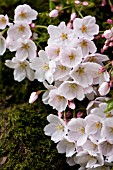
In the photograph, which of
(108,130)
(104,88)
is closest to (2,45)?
(104,88)

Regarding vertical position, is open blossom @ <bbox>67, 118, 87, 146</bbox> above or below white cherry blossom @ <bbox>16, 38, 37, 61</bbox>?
below

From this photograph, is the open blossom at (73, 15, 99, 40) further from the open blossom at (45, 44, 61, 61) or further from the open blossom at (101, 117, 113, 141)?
the open blossom at (101, 117, 113, 141)

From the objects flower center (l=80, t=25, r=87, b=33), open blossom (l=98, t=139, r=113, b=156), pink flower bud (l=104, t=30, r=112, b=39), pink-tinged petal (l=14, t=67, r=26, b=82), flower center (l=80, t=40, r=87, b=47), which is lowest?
open blossom (l=98, t=139, r=113, b=156)

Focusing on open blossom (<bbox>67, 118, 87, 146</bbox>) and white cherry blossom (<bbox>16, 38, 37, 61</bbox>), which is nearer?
open blossom (<bbox>67, 118, 87, 146</bbox>)

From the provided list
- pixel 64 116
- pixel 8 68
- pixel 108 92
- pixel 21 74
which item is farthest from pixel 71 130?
pixel 8 68

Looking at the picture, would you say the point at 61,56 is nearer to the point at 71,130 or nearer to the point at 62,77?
the point at 62,77

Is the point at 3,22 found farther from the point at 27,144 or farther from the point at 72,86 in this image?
the point at 27,144

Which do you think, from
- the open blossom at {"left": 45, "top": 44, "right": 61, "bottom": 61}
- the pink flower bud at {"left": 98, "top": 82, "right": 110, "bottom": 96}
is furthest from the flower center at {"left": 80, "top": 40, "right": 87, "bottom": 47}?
the pink flower bud at {"left": 98, "top": 82, "right": 110, "bottom": 96}
